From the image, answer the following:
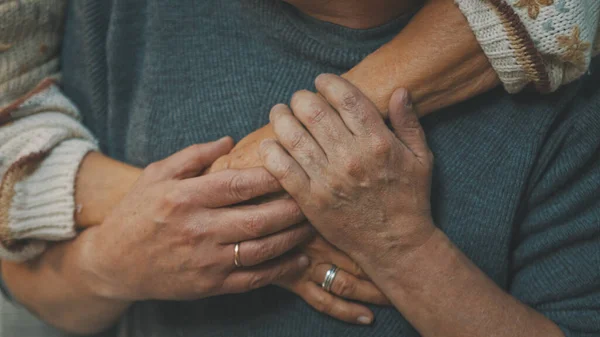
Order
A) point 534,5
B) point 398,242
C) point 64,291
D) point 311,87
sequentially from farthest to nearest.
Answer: point 64,291 < point 311,87 < point 398,242 < point 534,5

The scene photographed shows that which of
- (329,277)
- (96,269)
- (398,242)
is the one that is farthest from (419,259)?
(96,269)

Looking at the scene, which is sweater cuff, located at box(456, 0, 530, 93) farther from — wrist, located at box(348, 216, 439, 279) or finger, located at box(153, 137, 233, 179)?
finger, located at box(153, 137, 233, 179)

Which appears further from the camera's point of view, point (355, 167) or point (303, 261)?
point (303, 261)

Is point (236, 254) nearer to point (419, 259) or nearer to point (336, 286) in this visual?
point (336, 286)

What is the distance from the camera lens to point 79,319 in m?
1.15

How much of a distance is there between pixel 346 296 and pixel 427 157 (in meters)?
0.24

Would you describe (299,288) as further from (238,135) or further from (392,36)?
(392,36)

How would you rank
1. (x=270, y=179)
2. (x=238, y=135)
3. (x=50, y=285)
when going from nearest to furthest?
1. (x=270, y=179)
2. (x=238, y=135)
3. (x=50, y=285)

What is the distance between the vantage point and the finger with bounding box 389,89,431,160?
882 millimetres

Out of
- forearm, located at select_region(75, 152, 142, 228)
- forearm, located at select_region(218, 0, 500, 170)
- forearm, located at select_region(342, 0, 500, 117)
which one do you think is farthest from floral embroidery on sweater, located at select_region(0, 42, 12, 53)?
forearm, located at select_region(342, 0, 500, 117)

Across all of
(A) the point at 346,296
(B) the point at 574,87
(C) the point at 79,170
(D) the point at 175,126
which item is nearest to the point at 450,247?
(A) the point at 346,296

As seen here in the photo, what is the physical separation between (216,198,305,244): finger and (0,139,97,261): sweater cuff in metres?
0.30

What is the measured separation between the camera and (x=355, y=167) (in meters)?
0.86

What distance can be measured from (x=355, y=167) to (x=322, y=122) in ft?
0.25
